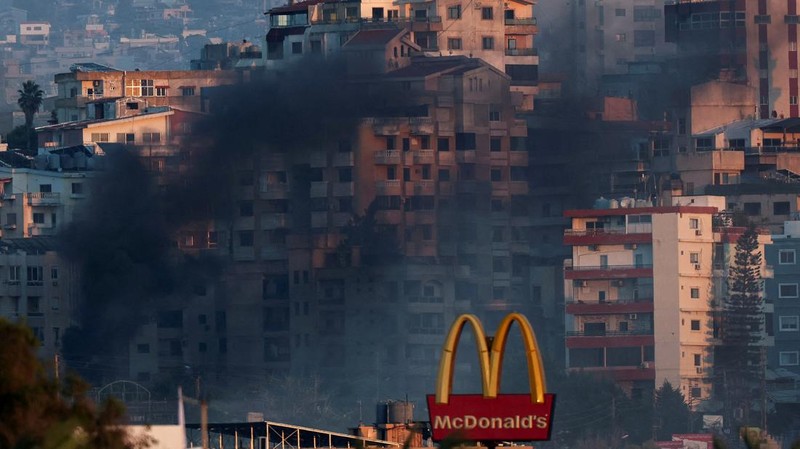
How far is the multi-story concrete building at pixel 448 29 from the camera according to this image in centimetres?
11388

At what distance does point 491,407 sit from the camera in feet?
135

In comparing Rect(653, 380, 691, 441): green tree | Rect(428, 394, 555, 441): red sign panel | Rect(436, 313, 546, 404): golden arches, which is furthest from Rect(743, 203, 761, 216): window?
Rect(436, 313, 546, 404): golden arches

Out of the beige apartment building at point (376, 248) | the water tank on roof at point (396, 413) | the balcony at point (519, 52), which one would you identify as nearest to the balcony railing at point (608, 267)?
the beige apartment building at point (376, 248)

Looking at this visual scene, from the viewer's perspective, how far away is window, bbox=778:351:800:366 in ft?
322

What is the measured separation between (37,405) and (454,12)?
→ 80894 millimetres

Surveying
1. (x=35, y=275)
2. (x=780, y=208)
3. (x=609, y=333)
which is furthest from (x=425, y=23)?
(x=609, y=333)

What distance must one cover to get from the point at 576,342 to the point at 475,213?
36.3 feet

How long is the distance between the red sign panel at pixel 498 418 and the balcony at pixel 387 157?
63390mm

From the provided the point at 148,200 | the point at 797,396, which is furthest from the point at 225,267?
the point at 797,396

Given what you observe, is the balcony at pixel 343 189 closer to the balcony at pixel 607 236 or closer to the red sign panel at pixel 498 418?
the balcony at pixel 607 236

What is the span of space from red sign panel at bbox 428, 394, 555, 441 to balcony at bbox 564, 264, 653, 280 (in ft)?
181

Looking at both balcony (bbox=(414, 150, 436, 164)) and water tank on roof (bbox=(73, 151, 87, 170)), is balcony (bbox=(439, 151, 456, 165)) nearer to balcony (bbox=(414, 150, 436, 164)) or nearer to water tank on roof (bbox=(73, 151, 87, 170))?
balcony (bbox=(414, 150, 436, 164))

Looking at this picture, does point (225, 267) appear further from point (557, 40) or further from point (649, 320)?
point (557, 40)

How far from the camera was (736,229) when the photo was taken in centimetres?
9719
